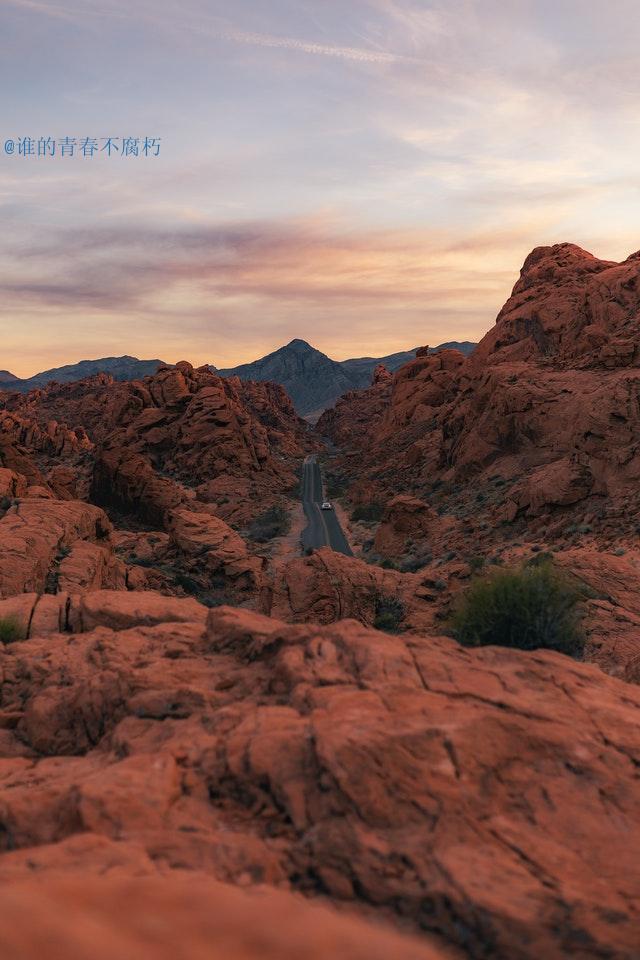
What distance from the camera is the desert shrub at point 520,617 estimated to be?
1098cm

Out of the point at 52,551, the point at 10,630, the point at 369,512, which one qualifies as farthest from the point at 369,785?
the point at 369,512

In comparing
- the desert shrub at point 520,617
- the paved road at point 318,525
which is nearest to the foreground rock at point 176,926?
the desert shrub at point 520,617

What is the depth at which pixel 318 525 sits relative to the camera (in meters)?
52.0

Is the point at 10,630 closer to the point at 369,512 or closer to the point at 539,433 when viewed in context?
the point at 539,433

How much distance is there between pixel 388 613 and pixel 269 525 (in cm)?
3070

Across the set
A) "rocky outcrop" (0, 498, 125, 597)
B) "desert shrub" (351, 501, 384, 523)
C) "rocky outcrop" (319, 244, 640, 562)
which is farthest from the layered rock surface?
"rocky outcrop" (0, 498, 125, 597)

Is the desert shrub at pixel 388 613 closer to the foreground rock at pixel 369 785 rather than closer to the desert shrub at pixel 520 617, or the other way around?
the desert shrub at pixel 520 617

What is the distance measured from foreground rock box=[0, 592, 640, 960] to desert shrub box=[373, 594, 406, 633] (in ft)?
34.9

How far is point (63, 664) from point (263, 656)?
320 centimetres

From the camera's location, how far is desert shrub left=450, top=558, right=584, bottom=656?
1098cm

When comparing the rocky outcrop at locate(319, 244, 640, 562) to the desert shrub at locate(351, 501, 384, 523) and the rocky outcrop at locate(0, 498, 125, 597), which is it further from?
the rocky outcrop at locate(0, 498, 125, 597)

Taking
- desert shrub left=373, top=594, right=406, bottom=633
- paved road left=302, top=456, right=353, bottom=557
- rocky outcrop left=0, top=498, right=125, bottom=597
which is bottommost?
paved road left=302, top=456, right=353, bottom=557

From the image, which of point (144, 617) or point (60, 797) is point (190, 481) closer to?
point (144, 617)

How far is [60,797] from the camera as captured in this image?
227 inches
